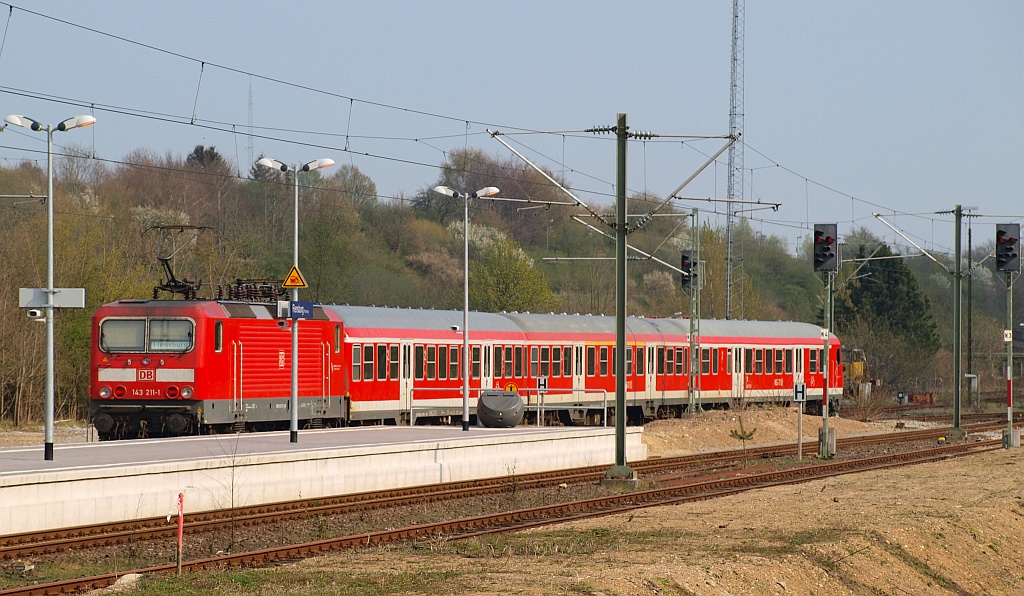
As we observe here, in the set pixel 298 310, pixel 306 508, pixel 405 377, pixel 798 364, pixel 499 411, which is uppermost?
pixel 298 310

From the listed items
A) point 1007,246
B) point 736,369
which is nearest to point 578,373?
point 736,369

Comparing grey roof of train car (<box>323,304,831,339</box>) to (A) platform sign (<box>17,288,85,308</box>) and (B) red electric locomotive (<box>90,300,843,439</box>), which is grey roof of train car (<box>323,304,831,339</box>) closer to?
(B) red electric locomotive (<box>90,300,843,439</box>)

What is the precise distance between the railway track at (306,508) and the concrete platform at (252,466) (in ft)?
1.19

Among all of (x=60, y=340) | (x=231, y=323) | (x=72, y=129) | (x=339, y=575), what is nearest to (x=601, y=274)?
(x=60, y=340)

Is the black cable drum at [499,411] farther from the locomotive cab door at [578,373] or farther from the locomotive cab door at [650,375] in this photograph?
the locomotive cab door at [650,375]

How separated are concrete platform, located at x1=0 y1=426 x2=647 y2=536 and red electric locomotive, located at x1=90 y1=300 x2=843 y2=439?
174 centimetres

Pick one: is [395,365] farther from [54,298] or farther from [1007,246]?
[1007,246]

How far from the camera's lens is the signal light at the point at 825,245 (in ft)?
98.9

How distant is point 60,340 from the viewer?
145 ft

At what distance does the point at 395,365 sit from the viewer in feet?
119

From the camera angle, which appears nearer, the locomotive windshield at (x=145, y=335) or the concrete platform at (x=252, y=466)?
the concrete platform at (x=252, y=466)

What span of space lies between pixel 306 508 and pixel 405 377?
1609 cm

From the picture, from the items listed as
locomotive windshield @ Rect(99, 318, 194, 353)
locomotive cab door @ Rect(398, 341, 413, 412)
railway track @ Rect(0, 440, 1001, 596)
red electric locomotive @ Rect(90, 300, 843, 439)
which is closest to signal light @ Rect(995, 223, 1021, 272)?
railway track @ Rect(0, 440, 1001, 596)

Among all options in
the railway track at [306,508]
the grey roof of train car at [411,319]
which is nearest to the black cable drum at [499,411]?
the grey roof of train car at [411,319]
